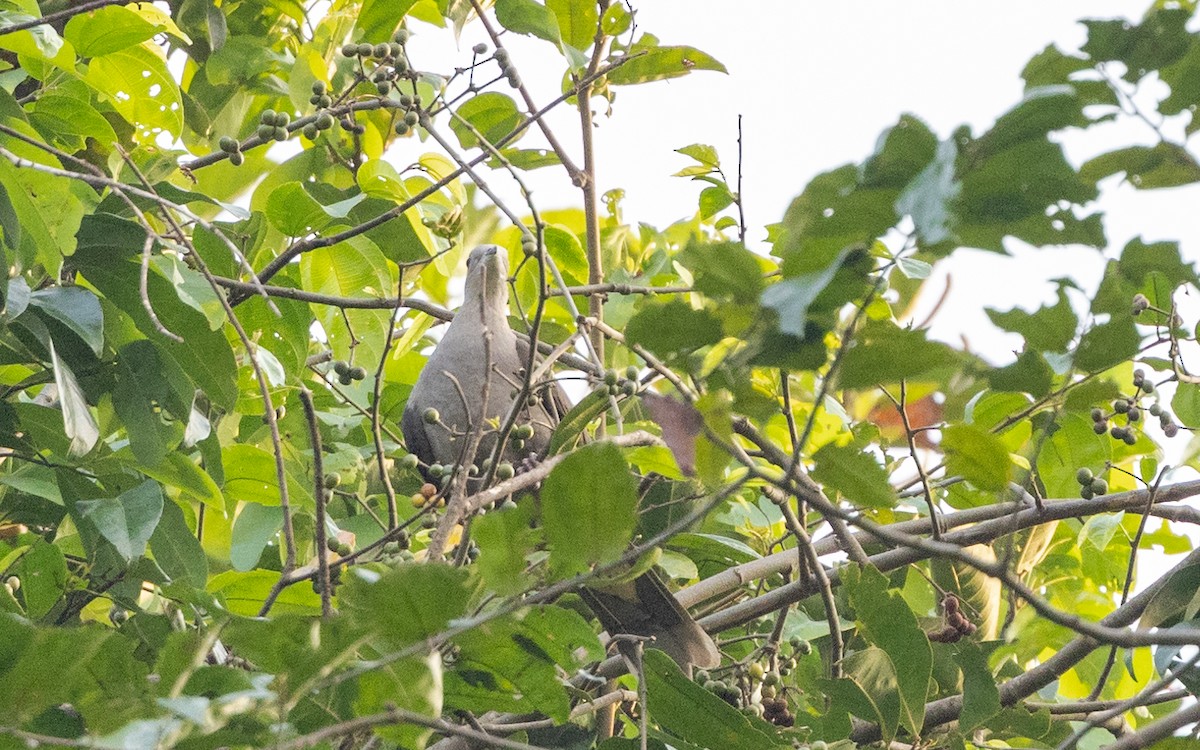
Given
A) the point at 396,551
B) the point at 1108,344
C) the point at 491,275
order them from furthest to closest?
the point at 491,275
the point at 396,551
the point at 1108,344

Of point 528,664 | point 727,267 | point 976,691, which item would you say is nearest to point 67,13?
point 528,664

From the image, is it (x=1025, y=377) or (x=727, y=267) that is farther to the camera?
(x=1025, y=377)

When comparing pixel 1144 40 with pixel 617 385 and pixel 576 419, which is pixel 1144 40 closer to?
pixel 617 385

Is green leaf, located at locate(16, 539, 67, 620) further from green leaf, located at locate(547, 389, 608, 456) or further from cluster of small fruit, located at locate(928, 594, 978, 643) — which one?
cluster of small fruit, located at locate(928, 594, 978, 643)

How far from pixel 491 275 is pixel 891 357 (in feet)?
10.8

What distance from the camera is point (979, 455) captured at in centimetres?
125

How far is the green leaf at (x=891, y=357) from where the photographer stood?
43.8 inches

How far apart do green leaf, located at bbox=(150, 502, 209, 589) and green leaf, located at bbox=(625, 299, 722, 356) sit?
1.61m

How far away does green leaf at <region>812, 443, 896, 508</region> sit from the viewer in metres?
1.27

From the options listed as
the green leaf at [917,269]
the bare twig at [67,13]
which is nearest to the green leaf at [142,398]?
the bare twig at [67,13]

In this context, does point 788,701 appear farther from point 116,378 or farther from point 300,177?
point 300,177

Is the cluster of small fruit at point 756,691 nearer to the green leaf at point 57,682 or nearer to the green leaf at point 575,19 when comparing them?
the green leaf at point 57,682

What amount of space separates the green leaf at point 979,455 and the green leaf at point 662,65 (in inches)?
74.8

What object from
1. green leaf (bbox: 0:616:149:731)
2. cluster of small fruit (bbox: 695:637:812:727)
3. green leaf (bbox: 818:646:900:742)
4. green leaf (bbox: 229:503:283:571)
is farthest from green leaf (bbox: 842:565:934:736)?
green leaf (bbox: 229:503:283:571)
